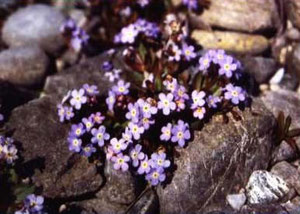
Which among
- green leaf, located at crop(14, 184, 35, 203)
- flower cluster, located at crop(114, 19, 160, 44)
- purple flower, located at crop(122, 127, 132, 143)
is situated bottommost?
green leaf, located at crop(14, 184, 35, 203)

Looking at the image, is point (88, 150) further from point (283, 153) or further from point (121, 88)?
point (283, 153)

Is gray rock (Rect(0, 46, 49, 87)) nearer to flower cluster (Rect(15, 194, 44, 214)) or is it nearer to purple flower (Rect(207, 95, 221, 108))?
flower cluster (Rect(15, 194, 44, 214))

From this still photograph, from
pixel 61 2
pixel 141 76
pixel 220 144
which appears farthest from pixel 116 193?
pixel 61 2

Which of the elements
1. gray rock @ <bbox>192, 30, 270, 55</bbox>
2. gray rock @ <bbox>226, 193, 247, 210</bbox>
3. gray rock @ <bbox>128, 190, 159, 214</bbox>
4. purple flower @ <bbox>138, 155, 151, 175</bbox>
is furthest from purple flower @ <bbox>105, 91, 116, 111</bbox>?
gray rock @ <bbox>192, 30, 270, 55</bbox>

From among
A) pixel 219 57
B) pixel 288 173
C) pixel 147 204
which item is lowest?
pixel 288 173

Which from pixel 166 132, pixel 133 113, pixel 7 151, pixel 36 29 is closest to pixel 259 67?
pixel 166 132

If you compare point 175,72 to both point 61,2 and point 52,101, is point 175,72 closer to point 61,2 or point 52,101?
point 52,101

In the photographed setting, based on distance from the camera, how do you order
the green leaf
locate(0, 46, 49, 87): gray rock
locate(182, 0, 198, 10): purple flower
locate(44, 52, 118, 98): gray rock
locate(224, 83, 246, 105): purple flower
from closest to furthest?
the green leaf, locate(224, 83, 246, 105): purple flower, locate(44, 52, 118, 98): gray rock, locate(0, 46, 49, 87): gray rock, locate(182, 0, 198, 10): purple flower
